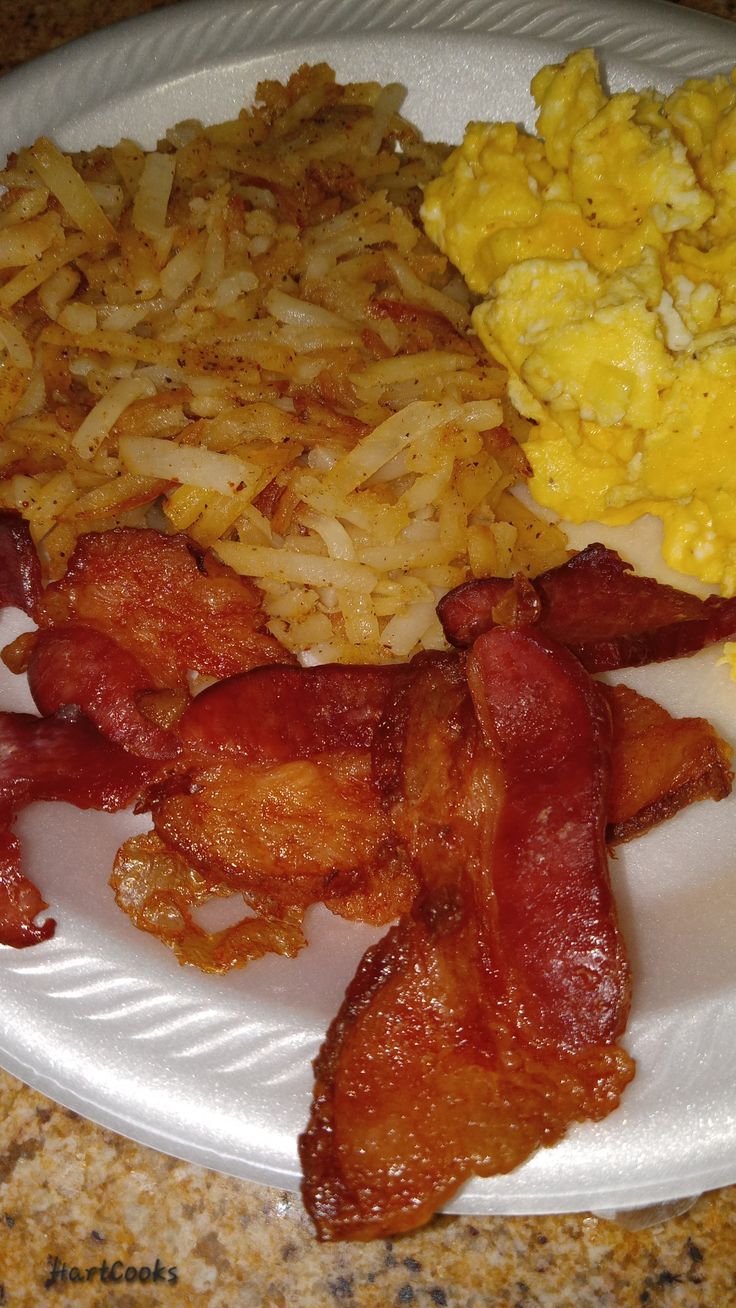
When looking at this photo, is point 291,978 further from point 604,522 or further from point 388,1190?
point 604,522

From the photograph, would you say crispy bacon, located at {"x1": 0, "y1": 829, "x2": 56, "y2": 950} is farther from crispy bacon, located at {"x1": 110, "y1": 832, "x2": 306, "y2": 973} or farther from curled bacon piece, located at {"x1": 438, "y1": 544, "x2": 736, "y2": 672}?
curled bacon piece, located at {"x1": 438, "y1": 544, "x2": 736, "y2": 672}

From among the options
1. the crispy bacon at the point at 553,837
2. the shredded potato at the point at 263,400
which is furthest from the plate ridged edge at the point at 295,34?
the crispy bacon at the point at 553,837

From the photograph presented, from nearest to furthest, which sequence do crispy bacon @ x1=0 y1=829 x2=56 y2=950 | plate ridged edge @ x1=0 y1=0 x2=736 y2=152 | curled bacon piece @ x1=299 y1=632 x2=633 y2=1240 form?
curled bacon piece @ x1=299 y1=632 x2=633 y2=1240 → crispy bacon @ x1=0 y1=829 x2=56 y2=950 → plate ridged edge @ x1=0 y1=0 x2=736 y2=152

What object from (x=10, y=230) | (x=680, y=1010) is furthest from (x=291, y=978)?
(x=10, y=230)

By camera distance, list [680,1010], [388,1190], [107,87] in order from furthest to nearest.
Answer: [107,87]
[680,1010]
[388,1190]

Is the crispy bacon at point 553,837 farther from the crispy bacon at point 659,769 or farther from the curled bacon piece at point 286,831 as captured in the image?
the curled bacon piece at point 286,831

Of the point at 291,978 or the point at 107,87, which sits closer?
the point at 291,978

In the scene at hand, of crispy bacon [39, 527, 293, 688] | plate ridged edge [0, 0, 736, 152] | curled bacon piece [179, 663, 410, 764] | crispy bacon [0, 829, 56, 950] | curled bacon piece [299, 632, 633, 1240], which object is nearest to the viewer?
curled bacon piece [299, 632, 633, 1240]

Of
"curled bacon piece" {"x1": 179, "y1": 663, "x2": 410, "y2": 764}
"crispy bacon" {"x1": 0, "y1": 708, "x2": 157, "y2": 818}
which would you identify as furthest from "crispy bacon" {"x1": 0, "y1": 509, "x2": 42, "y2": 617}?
"curled bacon piece" {"x1": 179, "y1": 663, "x2": 410, "y2": 764}
